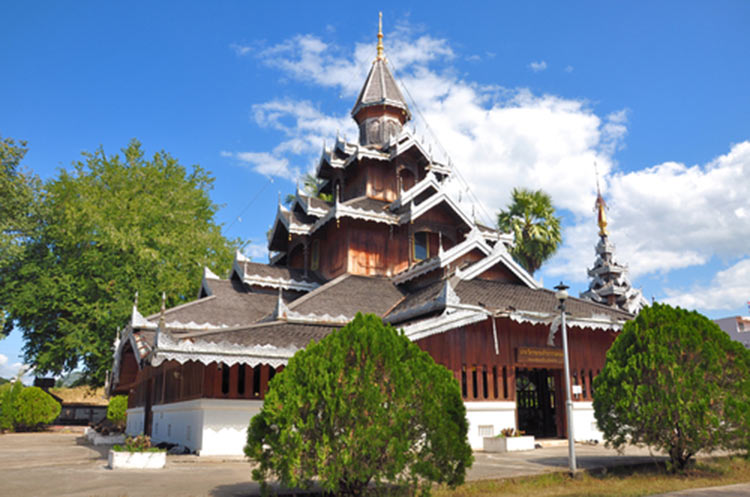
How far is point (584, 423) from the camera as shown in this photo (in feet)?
67.2

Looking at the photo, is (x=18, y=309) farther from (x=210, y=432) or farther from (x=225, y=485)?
(x=225, y=485)

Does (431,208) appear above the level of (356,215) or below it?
above

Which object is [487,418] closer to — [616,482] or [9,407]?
[616,482]

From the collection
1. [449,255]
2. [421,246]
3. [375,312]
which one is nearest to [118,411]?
[375,312]

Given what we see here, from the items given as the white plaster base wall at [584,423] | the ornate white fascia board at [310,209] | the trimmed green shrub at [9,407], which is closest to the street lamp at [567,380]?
the white plaster base wall at [584,423]

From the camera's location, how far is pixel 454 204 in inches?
1053

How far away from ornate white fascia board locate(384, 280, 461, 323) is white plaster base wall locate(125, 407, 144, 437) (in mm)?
14337

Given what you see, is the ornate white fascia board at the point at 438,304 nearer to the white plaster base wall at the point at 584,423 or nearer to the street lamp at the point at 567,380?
the street lamp at the point at 567,380

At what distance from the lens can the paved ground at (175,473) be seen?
1018cm

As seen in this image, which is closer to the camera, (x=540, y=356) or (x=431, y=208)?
(x=540, y=356)

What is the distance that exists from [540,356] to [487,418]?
294 cm

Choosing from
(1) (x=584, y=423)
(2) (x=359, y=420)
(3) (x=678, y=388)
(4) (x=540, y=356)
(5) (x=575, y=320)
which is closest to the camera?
(2) (x=359, y=420)

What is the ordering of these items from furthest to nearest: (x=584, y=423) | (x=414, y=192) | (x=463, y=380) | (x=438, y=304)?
(x=414, y=192), (x=584, y=423), (x=463, y=380), (x=438, y=304)

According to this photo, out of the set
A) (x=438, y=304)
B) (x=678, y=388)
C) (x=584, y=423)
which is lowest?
(x=584, y=423)
